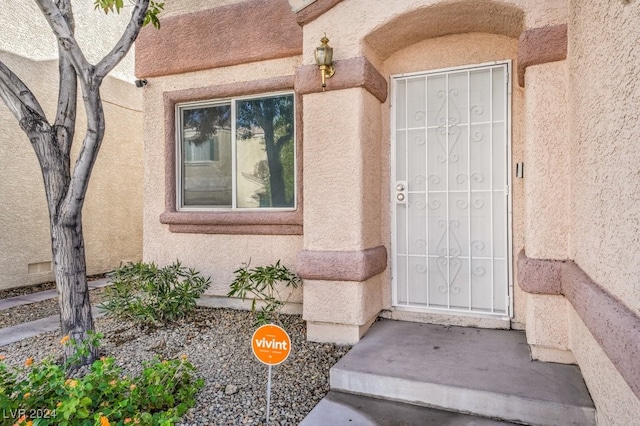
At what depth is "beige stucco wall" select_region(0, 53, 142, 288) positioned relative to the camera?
24.8 feet

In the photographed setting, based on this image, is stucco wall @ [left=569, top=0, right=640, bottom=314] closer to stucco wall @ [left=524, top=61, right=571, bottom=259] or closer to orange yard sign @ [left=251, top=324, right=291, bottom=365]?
stucco wall @ [left=524, top=61, right=571, bottom=259]

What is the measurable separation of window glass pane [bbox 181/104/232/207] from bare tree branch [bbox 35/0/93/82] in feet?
6.86

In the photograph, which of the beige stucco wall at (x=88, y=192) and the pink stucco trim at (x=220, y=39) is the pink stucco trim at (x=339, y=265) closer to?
the pink stucco trim at (x=220, y=39)

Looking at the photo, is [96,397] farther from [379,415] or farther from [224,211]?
[224,211]

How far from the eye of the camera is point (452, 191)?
451 centimetres

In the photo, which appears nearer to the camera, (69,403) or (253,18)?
(69,403)

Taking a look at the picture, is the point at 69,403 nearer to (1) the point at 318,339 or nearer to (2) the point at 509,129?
(1) the point at 318,339

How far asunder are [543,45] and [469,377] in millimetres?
2854

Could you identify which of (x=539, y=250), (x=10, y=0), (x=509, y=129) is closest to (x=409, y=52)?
(x=509, y=129)

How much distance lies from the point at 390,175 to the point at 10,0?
8.06 meters

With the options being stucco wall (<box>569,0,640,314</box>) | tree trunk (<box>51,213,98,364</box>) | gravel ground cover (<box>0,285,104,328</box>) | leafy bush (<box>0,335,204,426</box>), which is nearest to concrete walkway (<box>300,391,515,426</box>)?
leafy bush (<box>0,335,204,426</box>)

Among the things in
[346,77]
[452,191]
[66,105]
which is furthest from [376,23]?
[66,105]

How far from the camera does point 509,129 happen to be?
14.0 feet

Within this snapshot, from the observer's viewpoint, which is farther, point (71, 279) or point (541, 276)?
point (71, 279)
